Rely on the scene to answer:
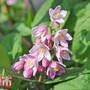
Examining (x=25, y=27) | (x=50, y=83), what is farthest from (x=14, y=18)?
(x=50, y=83)

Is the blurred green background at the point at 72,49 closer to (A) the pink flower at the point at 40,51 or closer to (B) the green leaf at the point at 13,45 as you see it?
(B) the green leaf at the point at 13,45

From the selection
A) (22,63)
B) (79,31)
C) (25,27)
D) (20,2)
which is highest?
(20,2)

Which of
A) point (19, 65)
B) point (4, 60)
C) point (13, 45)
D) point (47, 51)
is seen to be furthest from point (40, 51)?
point (13, 45)

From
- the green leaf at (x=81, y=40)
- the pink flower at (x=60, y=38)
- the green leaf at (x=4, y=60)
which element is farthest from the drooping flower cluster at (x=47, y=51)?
the green leaf at (x=81, y=40)

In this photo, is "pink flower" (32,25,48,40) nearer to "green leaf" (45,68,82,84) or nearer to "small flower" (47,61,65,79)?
"small flower" (47,61,65,79)

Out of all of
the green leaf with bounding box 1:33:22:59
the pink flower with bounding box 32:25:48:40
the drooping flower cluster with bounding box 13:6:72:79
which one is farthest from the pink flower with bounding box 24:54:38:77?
the green leaf with bounding box 1:33:22:59

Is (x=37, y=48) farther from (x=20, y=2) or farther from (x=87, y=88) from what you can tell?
(x=20, y=2)

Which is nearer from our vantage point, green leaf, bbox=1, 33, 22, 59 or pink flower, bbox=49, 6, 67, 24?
pink flower, bbox=49, 6, 67, 24
